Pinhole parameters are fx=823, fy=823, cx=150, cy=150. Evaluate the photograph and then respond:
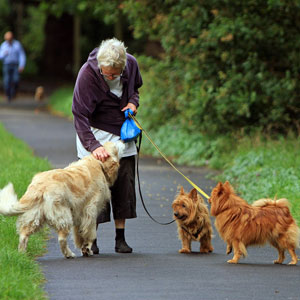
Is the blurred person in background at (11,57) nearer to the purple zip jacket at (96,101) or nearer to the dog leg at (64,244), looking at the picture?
the purple zip jacket at (96,101)

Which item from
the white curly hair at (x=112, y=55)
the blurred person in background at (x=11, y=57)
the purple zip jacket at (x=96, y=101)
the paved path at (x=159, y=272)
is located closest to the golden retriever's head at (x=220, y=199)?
the paved path at (x=159, y=272)

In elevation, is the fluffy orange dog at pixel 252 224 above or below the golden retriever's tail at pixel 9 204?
below

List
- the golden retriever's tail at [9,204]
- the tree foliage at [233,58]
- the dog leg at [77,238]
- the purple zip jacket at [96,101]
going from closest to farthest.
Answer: the golden retriever's tail at [9,204], the dog leg at [77,238], the purple zip jacket at [96,101], the tree foliage at [233,58]

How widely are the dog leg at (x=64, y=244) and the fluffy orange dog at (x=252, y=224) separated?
1.40m

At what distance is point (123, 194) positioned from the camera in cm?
835

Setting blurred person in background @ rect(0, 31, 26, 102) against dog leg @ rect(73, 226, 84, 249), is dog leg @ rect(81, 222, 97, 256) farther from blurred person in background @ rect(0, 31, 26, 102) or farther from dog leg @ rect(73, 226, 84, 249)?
blurred person in background @ rect(0, 31, 26, 102)

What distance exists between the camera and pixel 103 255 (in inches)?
320

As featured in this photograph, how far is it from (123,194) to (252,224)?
145 cm

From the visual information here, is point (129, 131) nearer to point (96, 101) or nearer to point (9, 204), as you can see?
point (96, 101)

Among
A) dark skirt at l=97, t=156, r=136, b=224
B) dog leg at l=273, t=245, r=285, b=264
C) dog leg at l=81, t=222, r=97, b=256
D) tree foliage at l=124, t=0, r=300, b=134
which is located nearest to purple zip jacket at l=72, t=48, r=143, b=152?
dark skirt at l=97, t=156, r=136, b=224

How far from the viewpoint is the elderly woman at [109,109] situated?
793cm

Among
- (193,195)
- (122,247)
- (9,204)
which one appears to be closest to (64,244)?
(9,204)

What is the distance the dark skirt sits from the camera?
830 centimetres

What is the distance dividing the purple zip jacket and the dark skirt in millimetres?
348
